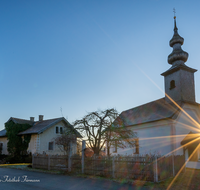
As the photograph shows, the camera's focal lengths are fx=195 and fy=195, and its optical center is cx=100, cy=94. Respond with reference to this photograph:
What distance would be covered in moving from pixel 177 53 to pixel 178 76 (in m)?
3.13

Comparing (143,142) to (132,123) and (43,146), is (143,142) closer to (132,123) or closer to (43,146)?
(132,123)

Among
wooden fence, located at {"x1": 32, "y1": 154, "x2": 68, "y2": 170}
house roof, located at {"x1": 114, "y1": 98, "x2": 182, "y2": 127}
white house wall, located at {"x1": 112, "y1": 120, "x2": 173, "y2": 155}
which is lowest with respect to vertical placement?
wooden fence, located at {"x1": 32, "y1": 154, "x2": 68, "y2": 170}

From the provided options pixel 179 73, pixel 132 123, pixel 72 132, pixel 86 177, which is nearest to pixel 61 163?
pixel 72 132

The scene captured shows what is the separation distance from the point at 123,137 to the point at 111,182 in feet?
11.5

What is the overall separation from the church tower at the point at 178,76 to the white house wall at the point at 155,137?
3.74 m

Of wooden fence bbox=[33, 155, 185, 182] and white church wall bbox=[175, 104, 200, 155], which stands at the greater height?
white church wall bbox=[175, 104, 200, 155]

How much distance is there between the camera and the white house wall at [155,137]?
1870 centimetres

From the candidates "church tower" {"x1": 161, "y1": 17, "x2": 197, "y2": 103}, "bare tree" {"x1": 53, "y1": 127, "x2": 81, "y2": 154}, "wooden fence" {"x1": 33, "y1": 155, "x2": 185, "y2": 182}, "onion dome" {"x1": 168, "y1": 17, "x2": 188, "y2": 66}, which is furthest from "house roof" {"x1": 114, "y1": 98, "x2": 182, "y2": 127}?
"wooden fence" {"x1": 33, "y1": 155, "x2": 185, "y2": 182}

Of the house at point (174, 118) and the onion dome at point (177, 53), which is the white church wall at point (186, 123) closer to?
the house at point (174, 118)

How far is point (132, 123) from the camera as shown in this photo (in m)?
23.6

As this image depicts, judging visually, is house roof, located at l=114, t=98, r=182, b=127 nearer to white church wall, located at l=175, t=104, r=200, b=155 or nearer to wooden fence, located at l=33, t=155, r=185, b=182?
white church wall, located at l=175, t=104, r=200, b=155

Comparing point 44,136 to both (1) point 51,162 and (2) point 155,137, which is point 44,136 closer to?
(1) point 51,162

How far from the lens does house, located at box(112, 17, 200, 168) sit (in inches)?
719

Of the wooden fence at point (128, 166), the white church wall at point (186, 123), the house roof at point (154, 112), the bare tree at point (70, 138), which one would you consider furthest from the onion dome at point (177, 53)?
the bare tree at point (70, 138)
